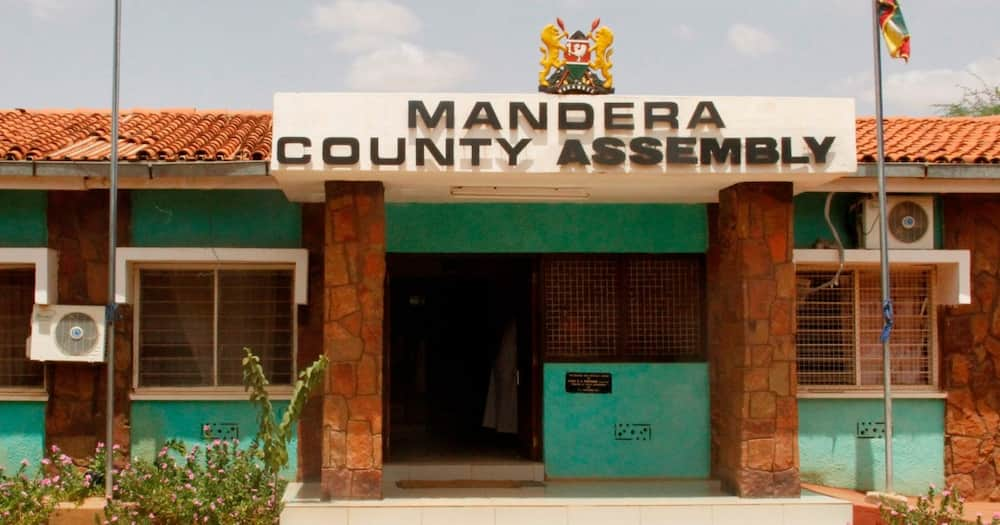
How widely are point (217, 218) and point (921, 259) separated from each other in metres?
7.24

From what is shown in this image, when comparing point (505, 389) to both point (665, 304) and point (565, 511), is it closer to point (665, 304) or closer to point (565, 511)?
point (665, 304)

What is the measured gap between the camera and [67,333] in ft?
33.8

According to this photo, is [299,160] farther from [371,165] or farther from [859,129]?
[859,129]

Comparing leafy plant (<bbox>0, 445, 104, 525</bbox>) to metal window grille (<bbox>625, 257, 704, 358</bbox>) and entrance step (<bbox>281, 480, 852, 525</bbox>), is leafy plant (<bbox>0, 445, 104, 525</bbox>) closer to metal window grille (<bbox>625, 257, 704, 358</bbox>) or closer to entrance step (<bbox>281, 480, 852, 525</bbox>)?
entrance step (<bbox>281, 480, 852, 525</bbox>)

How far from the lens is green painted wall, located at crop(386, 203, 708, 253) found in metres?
11.1

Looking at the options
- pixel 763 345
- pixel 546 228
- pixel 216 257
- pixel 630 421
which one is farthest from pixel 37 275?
pixel 763 345

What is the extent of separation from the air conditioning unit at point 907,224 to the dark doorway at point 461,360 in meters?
3.57

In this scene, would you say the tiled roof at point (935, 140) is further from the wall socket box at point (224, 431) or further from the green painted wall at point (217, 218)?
the wall socket box at point (224, 431)

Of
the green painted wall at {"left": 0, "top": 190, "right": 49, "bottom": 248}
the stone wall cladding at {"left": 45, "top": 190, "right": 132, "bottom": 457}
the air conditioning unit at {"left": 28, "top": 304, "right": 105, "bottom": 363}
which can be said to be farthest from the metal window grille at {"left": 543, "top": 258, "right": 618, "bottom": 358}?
the green painted wall at {"left": 0, "top": 190, "right": 49, "bottom": 248}

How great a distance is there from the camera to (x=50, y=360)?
34.0 ft

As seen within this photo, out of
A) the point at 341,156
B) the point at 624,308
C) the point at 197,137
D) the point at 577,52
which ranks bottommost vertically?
the point at 624,308

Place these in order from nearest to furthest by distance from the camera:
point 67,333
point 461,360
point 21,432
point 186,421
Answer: point 67,333 → point 21,432 → point 186,421 → point 461,360

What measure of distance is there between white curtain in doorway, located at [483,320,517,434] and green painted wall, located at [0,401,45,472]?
17.4 feet

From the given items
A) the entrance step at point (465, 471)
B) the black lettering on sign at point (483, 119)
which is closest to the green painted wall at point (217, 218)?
the black lettering on sign at point (483, 119)
